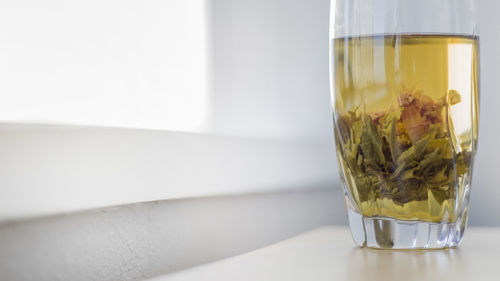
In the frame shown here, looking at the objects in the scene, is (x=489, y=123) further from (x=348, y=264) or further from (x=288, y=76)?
(x=348, y=264)

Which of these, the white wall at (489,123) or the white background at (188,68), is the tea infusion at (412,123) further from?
the white wall at (489,123)

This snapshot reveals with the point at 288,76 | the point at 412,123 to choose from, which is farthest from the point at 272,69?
the point at 412,123

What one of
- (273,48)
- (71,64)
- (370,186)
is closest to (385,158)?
(370,186)

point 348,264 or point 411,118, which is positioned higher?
point 411,118

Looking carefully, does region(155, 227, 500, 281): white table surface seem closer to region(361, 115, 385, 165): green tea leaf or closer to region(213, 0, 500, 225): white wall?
region(361, 115, 385, 165): green tea leaf

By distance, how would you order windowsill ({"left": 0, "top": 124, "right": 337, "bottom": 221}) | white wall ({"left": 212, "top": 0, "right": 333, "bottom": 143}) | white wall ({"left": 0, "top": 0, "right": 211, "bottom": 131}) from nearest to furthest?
windowsill ({"left": 0, "top": 124, "right": 337, "bottom": 221}), white wall ({"left": 0, "top": 0, "right": 211, "bottom": 131}), white wall ({"left": 212, "top": 0, "right": 333, "bottom": 143})

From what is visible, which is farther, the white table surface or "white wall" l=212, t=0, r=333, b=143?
"white wall" l=212, t=0, r=333, b=143

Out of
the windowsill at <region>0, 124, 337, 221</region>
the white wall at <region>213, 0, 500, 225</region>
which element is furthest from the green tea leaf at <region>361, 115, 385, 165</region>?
the white wall at <region>213, 0, 500, 225</region>

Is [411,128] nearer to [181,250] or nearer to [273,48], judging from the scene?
[181,250]
